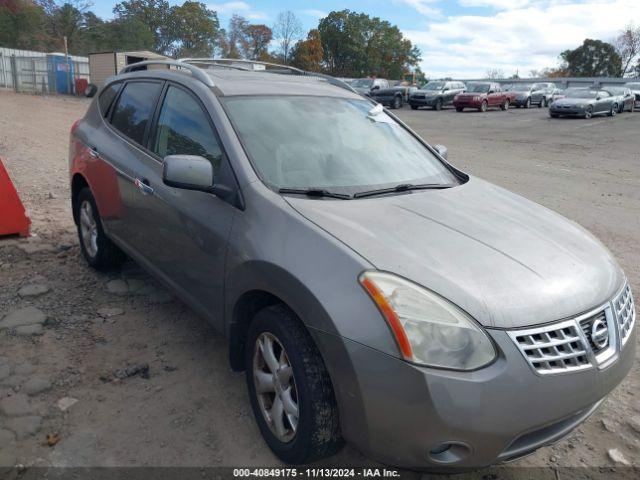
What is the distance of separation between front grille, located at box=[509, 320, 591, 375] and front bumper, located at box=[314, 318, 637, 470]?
0.03 m

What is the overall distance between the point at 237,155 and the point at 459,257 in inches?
50.4

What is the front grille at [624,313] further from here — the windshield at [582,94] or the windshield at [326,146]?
the windshield at [582,94]

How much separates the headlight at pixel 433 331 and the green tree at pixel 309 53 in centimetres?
7315

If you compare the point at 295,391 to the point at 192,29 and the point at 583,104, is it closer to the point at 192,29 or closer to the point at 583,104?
the point at 583,104

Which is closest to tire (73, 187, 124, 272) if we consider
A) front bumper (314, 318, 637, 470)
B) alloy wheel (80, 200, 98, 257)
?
alloy wheel (80, 200, 98, 257)

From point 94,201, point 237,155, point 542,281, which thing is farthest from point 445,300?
point 94,201

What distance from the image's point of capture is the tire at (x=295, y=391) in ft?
7.38

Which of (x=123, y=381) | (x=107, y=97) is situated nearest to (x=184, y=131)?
(x=123, y=381)

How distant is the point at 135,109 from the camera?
409cm

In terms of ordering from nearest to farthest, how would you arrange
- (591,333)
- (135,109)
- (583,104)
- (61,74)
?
(591,333) < (135,109) < (583,104) < (61,74)

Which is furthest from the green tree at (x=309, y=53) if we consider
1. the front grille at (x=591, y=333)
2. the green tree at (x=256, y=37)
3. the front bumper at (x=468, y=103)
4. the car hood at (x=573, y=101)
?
the front grille at (x=591, y=333)

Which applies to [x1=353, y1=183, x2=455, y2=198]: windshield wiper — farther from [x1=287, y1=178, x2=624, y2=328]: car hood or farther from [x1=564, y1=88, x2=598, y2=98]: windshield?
[x1=564, y1=88, x2=598, y2=98]: windshield

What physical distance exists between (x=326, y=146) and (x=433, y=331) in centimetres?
151

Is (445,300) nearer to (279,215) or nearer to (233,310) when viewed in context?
(279,215)
